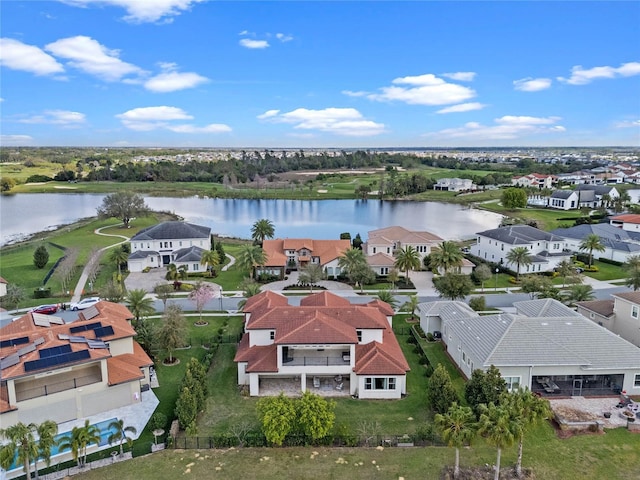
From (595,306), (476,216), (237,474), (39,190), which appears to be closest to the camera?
(237,474)

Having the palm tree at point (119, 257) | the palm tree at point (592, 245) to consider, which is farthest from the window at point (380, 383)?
the palm tree at point (592, 245)

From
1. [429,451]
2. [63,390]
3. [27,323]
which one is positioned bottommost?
[429,451]

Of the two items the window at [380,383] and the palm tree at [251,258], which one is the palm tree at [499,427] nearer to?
the window at [380,383]

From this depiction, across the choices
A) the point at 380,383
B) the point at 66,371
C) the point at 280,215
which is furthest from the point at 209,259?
the point at 280,215

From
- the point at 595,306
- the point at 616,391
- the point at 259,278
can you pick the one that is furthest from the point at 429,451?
the point at 259,278

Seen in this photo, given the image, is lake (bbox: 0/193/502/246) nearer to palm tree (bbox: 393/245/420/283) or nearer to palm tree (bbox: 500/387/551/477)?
palm tree (bbox: 393/245/420/283)

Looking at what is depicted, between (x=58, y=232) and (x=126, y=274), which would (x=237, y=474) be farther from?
(x=58, y=232)
